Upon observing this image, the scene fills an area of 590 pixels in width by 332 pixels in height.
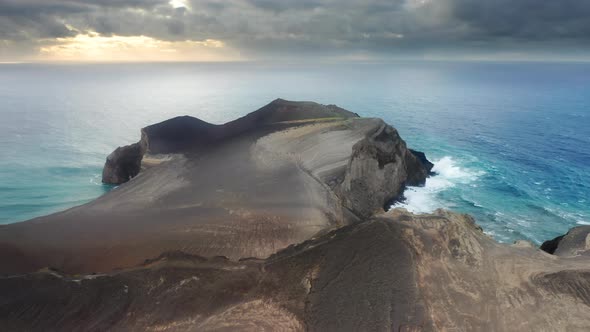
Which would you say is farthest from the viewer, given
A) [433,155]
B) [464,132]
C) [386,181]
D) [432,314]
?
[464,132]

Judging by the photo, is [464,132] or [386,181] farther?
[464,132]

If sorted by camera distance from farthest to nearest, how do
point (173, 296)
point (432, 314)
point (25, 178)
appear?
1. point (25, 178)
2. point (173, 296)
3. point (432, 314)

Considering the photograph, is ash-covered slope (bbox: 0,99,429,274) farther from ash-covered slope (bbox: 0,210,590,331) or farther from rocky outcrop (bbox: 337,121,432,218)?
ash-covered slope (bbox: 0,210,590,331)

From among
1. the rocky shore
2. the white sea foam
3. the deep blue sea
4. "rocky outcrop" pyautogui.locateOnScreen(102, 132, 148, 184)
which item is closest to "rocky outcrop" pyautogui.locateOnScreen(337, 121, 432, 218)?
the white sea foam

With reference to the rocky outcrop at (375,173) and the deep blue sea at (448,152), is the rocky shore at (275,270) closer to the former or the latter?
the rocky outcrop at (375,173)

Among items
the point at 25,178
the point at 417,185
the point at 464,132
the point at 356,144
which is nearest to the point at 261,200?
the point at 356,144

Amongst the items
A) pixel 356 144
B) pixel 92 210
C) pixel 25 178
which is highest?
pixel 356 144

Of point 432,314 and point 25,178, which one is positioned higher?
point 432,314

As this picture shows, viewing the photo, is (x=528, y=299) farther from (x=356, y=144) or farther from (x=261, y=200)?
(x=356, y=144)
